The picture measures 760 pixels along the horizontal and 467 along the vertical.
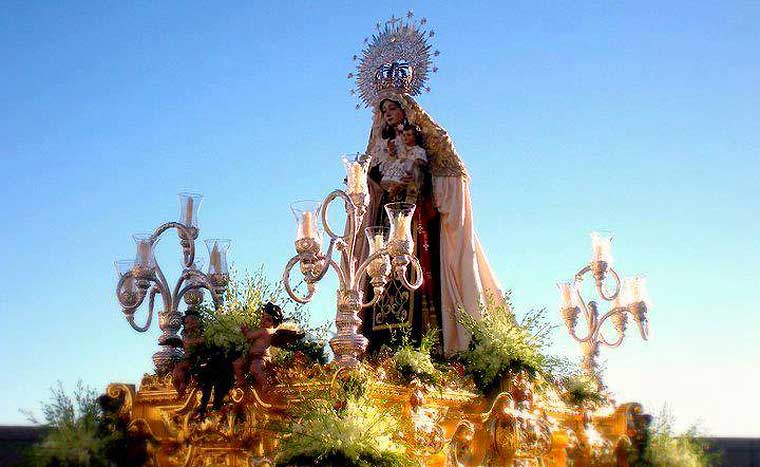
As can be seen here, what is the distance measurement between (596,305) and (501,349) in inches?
125

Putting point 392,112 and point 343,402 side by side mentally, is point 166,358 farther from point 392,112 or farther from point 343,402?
point 392,112

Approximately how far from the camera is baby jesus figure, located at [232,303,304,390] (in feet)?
25.1

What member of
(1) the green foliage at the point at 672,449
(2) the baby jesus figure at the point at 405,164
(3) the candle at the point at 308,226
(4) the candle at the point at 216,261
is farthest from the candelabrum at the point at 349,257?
(1) the green foliage at the point at 672,449

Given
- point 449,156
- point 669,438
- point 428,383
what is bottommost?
point 669,438

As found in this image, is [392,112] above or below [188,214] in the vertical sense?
above

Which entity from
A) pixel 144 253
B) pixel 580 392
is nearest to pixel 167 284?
pixel 144 253

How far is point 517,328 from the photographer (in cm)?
908

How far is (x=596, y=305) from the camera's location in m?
11.4

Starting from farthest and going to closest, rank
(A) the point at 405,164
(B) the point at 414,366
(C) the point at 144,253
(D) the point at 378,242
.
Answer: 1. (A) the point at 405,164
2. (C) the point at 144,253
3. (D) the point at 378,242
4. (B) the point at 414,366

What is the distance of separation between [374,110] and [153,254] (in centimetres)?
378

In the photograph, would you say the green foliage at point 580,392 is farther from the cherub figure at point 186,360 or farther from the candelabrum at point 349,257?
the cherub figure at point 186,360

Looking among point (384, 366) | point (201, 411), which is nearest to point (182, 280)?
point (201, 411)

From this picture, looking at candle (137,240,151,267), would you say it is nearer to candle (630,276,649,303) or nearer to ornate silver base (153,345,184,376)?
ornate silver base (153,345,184,376)

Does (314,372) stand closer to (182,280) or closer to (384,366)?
(384,366)
